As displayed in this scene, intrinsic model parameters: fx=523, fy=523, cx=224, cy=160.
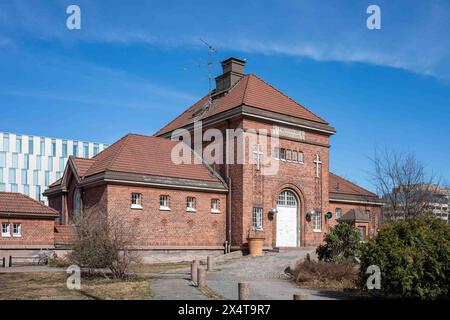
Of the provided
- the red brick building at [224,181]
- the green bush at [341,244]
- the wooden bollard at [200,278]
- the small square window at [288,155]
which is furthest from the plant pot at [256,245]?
the wooden bollard at [200,278]

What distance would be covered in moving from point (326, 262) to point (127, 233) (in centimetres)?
828

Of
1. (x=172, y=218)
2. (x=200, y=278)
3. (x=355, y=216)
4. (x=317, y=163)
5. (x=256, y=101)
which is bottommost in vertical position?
(x=200, y=278)

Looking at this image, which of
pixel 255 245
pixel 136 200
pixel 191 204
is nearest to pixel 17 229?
pixel 136 200

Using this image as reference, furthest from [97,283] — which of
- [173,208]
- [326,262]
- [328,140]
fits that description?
[328,140]

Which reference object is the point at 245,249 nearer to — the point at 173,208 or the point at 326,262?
the point at 173,208

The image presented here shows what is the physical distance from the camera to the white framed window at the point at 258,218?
108 ft

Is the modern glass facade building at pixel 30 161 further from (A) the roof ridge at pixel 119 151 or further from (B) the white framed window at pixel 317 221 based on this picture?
(B) the white framed window at pixel 317 221

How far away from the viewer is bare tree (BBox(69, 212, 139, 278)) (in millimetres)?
20125

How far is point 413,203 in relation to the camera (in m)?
39.0

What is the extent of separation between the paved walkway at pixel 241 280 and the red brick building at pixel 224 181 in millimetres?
4155

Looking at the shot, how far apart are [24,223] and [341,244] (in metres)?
18.1

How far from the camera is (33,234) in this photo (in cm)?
3019

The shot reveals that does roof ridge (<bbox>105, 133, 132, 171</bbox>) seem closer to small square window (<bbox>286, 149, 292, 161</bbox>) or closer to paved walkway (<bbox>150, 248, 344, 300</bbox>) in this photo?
paved walkway (<bbox>150, 248, 344, 300</bbox>)

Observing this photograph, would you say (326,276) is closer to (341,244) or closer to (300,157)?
(341,244)
